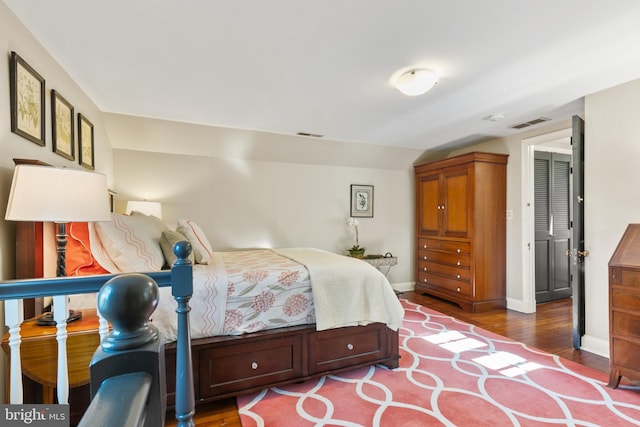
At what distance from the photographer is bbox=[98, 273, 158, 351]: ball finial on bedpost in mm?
474

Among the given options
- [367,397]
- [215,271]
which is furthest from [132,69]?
[367,397]

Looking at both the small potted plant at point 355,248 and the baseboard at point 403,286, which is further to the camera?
the baseboard at point 403,286

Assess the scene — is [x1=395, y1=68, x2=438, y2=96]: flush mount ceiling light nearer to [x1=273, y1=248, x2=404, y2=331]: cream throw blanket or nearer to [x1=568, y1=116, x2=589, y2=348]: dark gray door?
[x1=273, y1=248, x2=404, y2=331]: cream throw blanket

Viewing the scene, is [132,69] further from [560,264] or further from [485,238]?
[560,264]

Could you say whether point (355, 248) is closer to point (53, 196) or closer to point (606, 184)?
point (606, 184)

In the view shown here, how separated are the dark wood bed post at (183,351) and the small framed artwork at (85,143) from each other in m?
2.21

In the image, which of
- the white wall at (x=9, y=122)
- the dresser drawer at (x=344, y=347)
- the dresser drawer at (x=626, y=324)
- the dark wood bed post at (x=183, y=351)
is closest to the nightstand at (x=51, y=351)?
the white wall at (x=9, y=122)

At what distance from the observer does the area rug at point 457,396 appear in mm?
1801

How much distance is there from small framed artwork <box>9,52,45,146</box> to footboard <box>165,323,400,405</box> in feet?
4.70

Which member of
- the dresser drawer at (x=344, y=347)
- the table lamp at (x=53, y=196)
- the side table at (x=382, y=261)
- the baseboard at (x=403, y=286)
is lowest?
the baseboard at (x=403, y=286)

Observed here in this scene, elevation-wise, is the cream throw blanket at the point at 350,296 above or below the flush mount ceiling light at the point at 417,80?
below

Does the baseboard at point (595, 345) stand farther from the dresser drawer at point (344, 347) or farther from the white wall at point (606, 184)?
the dresser drawer at point (344, 347)

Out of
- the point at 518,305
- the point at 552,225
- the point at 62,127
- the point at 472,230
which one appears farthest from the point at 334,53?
the point at 552,225

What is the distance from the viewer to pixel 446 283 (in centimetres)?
426
